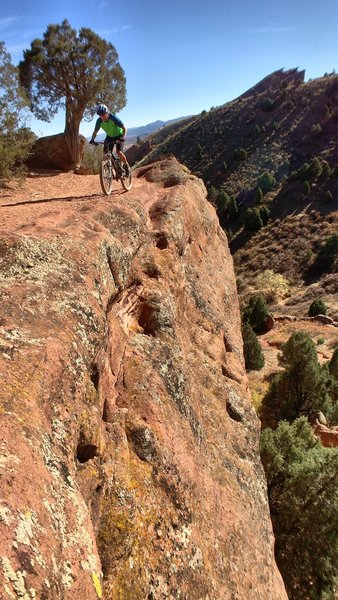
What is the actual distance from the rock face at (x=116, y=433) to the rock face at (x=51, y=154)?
1385cm

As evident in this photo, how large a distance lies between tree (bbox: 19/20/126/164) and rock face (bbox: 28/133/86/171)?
396 mm

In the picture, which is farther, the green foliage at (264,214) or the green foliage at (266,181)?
the green foliage at (266,181)

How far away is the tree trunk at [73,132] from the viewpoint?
78.1 ft

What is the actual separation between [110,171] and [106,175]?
30cm

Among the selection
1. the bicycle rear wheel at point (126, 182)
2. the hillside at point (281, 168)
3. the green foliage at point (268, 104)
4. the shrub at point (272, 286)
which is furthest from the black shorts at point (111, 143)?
the green foliage at point (268, 104)

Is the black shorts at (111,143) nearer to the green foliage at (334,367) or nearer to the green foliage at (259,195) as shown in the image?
the green foliage at (334,367)

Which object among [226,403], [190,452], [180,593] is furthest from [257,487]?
[180,593]

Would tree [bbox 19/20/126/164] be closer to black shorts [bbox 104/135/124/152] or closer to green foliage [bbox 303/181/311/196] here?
black shorts [bbox 104/135/124/152]

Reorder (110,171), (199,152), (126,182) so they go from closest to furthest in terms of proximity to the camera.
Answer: (110,171)
(126,182)
(199,152)

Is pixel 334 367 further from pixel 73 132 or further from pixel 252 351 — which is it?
pixel 73 132

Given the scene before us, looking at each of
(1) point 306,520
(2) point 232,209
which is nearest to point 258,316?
(1) point 306,520

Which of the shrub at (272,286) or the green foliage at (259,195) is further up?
the green foliage at (259,195)

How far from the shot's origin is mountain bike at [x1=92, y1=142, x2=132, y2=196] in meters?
12.2

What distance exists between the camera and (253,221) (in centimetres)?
7162
